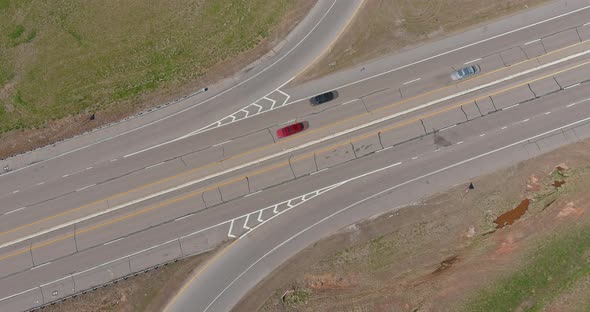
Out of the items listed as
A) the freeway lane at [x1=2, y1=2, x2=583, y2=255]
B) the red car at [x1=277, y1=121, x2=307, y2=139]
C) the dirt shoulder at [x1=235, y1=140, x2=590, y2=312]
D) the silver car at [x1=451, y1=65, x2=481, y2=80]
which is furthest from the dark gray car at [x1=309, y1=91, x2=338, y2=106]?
the dirt shoulder at [x1=235, y1=140, x2=590, y2=312]

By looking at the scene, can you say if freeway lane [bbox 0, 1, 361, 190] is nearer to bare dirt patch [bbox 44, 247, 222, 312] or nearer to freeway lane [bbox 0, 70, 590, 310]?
freeway lane [bbox 0, 70, 590, 310]

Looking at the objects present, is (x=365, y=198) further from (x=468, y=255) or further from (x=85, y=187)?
Answer: (x=85, y=187)

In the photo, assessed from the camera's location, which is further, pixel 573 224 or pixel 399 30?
pixel 399 30

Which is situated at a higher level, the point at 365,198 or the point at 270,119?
the point at 270,119

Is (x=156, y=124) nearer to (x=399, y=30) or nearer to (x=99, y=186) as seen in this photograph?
(x=99, y=186)

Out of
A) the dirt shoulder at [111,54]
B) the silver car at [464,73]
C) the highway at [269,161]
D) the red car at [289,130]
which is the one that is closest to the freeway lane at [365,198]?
the highway at [269,161]

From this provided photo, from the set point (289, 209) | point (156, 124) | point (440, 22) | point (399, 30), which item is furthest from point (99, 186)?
point (440, 22)

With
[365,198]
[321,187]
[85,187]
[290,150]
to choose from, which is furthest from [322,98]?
[85,187]
